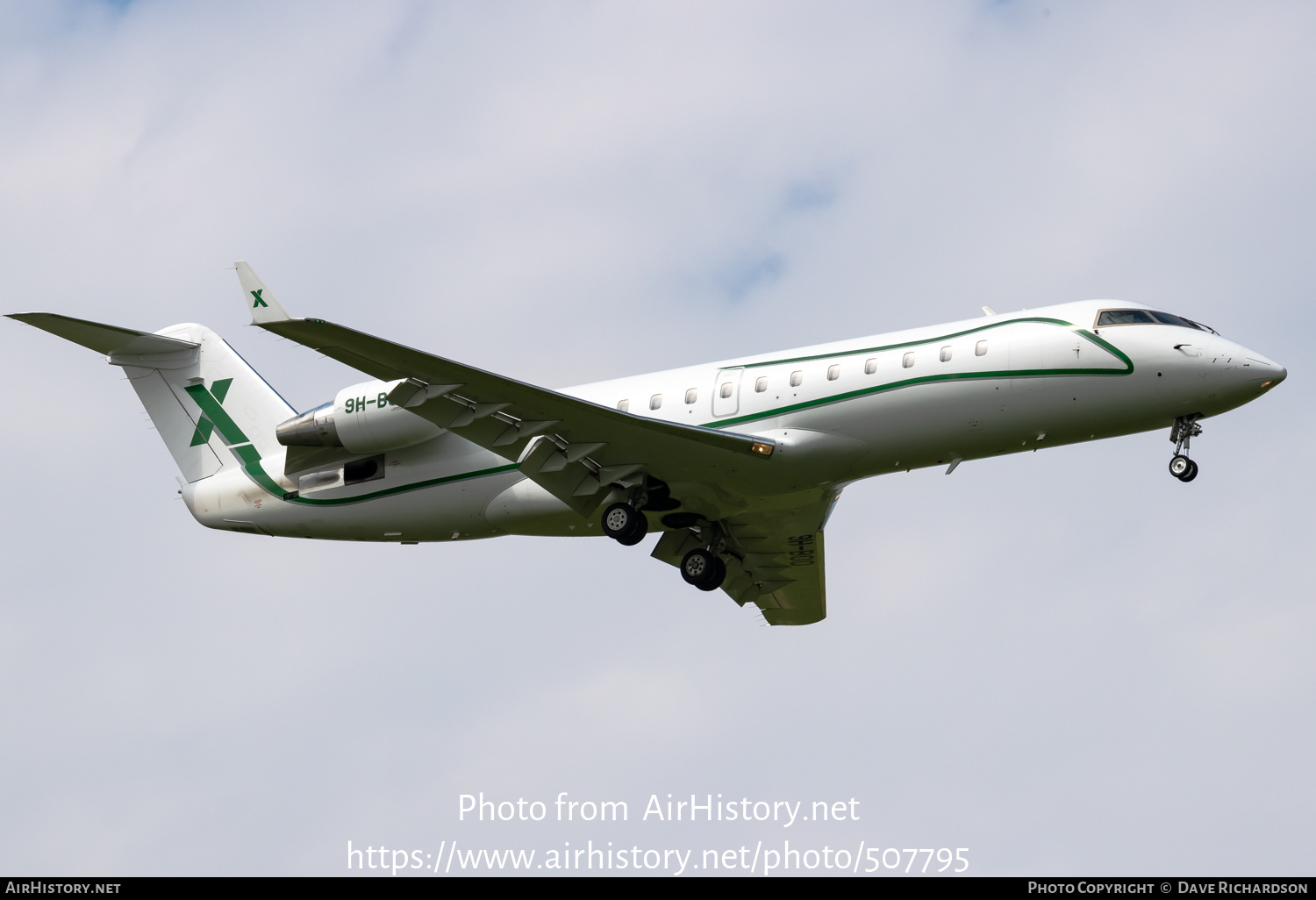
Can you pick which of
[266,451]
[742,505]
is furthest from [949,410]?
[266,451]

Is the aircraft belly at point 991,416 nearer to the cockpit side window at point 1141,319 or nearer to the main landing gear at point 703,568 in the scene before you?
the cockpit side window at point 1141,319

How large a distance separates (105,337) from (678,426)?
10.3 metres

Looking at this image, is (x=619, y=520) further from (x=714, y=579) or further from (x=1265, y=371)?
(x=1265, y=371)

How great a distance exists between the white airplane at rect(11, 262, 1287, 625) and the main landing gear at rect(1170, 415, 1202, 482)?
0.08ft

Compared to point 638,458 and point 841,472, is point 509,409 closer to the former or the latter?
point 638,458

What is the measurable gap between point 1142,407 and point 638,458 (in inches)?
268

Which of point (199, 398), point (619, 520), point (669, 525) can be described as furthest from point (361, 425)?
point (669, 525)

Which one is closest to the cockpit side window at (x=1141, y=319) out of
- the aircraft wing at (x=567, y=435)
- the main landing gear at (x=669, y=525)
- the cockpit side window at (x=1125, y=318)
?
the cockpit side window at (x=1125, y=318)

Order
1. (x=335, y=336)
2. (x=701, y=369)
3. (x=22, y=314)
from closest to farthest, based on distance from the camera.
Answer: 1. (x=335, y=336)
2. (x=22, y=314)
3. (x=701, y=369)

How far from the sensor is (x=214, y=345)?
2436 centimetres

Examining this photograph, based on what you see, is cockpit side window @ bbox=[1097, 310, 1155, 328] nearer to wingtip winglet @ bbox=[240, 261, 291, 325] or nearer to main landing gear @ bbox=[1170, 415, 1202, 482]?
main landing gear @ bbox=[1170, 415, 1202, 482]

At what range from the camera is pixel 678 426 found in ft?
62.6

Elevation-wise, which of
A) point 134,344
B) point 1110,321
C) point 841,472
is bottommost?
point 841,472

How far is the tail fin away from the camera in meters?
23.8
